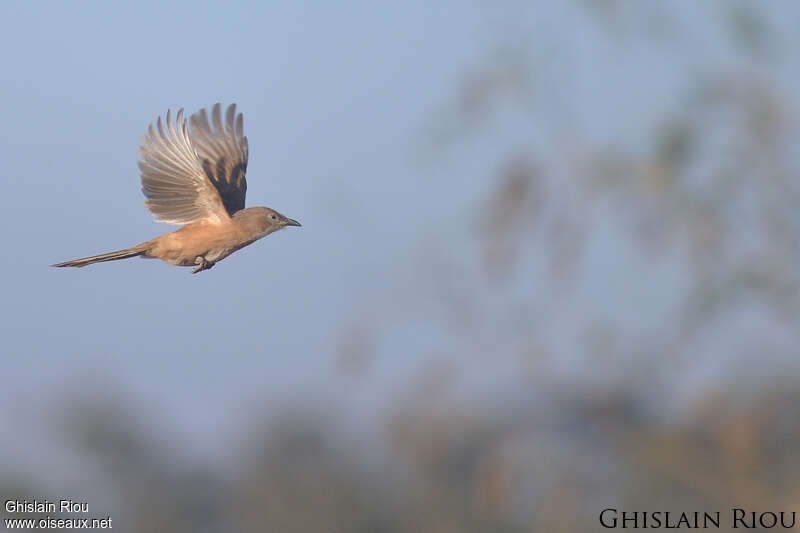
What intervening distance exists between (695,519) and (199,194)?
22.0 ft

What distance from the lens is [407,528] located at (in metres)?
17.7

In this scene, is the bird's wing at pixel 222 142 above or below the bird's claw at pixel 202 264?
above

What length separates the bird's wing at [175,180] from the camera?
7.10m

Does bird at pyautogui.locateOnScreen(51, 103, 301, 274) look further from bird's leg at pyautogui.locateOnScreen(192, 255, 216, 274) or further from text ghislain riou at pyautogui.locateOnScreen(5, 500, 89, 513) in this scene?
text ghislain riou at pyautogui.locateOnScreen(5, 500, 89, 513)

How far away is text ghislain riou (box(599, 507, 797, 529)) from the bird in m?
5.79

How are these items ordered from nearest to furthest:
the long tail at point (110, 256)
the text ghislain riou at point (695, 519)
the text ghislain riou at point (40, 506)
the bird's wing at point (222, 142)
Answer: the long tail at point (110, 256) → the bird's wing at point (222, 142) → the text ghislain riou at point (695, 519) → the text ghislain riou at point (40, 506)

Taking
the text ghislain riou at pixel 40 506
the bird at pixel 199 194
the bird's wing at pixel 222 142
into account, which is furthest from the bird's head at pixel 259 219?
the text ghislain riou at pixel 40 506

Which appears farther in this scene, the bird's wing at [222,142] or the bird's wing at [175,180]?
the bird's wing at [222,142]

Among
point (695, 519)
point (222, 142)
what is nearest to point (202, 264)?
point (222, 142)

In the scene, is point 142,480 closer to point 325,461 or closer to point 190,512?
point 190,512

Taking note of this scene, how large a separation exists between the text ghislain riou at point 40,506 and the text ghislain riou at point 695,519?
350 inches

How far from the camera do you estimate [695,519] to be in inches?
416

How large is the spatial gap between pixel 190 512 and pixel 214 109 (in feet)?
45.3

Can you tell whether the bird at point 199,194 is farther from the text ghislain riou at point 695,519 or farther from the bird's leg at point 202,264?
the text ghislain riou at point 695,519
